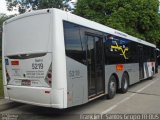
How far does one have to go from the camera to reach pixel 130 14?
3095 centimetres

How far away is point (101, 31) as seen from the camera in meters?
11.6

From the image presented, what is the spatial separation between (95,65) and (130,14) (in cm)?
2120

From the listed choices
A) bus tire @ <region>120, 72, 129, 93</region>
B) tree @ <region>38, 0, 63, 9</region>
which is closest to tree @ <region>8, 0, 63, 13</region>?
tree @ <region>38, 0, 63, 9</region>

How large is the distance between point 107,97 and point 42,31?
4.73 meters

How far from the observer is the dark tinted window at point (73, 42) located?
898 cm

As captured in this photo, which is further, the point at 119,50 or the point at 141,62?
the point at 141,62

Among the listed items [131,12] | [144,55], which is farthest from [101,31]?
[131,12]

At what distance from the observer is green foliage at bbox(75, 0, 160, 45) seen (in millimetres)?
30844

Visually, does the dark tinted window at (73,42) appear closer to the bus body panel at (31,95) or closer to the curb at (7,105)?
the bus body panel at (31,95)

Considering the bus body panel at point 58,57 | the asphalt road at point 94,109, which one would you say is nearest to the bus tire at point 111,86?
the asphalt road at point 94,109

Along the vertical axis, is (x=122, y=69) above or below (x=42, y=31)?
below

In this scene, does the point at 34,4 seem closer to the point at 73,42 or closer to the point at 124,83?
the point at 124,83

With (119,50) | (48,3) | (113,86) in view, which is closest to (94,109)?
(113,86)

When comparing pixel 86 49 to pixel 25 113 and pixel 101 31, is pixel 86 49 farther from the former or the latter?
pixel 25 113
